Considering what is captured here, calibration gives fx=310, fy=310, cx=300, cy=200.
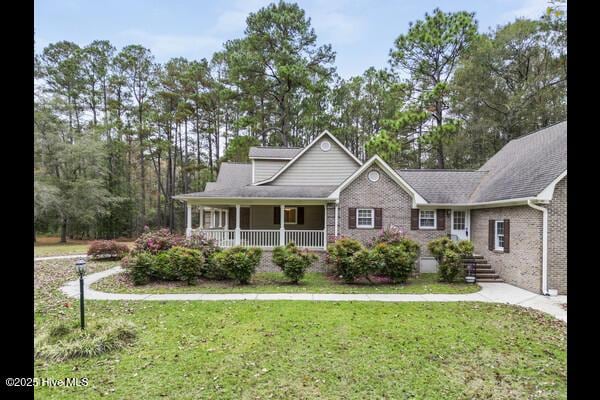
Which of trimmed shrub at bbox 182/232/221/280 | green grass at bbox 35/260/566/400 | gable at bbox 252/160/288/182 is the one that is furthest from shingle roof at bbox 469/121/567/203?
trimmed shrub at bbox 182/232/221/280

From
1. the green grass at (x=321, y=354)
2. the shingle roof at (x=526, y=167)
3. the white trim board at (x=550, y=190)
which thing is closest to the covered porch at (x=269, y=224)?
the green grass at (x=321, y=354)

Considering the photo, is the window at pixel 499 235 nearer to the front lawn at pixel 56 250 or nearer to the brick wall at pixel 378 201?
the brick wall at pixel 378 201

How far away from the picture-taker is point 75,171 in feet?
85.0

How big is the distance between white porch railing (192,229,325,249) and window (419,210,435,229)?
4.58m

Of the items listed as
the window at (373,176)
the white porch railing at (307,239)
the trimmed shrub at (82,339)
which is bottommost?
the trimmed shrub at (82,339)

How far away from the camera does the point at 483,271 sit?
12258 millimetres

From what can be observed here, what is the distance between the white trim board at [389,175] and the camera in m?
13.9

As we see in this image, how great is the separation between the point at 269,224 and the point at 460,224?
32.0ft

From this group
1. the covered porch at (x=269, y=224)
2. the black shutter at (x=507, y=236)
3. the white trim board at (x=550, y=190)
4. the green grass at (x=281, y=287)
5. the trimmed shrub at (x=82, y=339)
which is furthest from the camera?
the covered porch at (x=269, y=224)

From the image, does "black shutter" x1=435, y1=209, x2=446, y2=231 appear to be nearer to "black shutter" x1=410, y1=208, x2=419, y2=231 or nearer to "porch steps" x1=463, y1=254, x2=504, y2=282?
"black shutter" x1=410, y1=208, x2=419, y2=231

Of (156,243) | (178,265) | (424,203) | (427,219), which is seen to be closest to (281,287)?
(178,265)

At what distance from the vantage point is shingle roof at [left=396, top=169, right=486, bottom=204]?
580 inches

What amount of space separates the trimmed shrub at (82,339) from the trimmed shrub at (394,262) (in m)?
7.91

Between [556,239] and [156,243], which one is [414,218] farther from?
[156,243]
